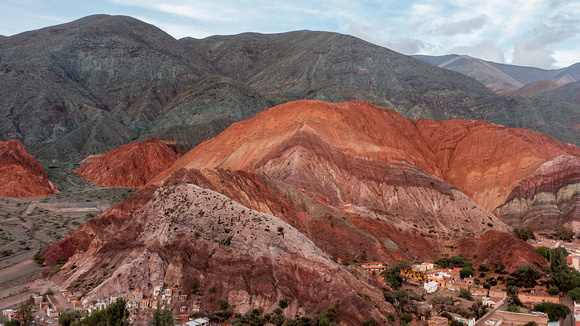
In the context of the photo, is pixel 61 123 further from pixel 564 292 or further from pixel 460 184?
pixel 564 292

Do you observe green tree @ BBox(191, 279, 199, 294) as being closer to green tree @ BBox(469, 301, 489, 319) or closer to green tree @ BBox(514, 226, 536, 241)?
green tree @ BBox(469, 301, 489, 319)

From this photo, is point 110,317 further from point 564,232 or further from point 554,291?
point 564,232

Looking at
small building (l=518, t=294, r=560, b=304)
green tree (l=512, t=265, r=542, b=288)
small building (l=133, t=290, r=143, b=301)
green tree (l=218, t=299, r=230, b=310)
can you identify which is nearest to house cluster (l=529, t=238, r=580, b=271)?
green tree (l=512, t=265, r=542, b=288)

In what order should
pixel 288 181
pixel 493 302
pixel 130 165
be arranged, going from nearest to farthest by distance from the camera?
1. pixel 493 302
2. pixel 288 181
3. pixel 130 165

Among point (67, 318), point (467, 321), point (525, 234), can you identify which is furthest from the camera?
point (525, 234)

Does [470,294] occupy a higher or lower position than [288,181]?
lower

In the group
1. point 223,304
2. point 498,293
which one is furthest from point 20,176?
point 498,293

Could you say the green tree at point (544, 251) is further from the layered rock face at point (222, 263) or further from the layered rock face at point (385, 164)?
the layered rock face at point (222, 263)
